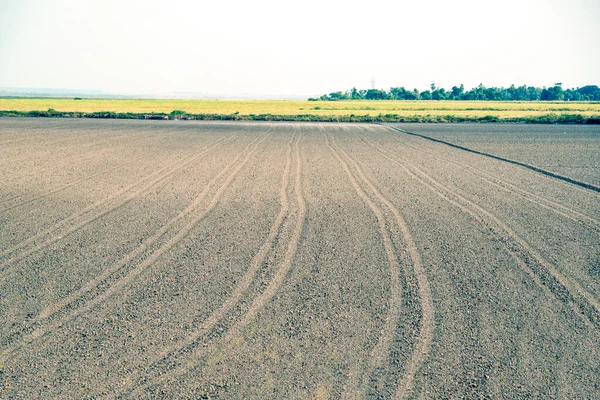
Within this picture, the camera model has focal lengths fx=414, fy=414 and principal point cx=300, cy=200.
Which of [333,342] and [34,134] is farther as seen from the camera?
[34,134]

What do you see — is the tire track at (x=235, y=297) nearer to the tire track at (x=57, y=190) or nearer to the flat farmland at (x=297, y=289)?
the flat farmland at (x=297, y=289)

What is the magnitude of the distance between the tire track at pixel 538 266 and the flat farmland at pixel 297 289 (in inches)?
1.3

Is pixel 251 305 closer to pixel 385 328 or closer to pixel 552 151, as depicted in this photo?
pixel 385 328

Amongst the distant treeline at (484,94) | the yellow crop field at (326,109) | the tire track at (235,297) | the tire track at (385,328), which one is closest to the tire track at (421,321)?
the tire track at (385,328)

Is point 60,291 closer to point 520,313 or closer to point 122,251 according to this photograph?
point 122,251

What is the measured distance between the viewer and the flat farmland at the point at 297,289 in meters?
3.93

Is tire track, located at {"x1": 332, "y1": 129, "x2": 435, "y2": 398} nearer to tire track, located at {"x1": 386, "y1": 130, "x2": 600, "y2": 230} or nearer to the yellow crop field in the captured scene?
tire track, located at {"x1": 386, "y1": 130, "x2": 600, "y2": 230}

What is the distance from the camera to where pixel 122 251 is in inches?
272

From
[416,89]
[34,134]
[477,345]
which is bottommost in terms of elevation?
[477,345]

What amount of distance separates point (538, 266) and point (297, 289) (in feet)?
12.6

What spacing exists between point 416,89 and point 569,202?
452 feet

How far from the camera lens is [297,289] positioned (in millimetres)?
5629

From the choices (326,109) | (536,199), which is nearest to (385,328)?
(536,199)

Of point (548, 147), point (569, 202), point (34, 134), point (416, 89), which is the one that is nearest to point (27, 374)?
point (569, 202)
